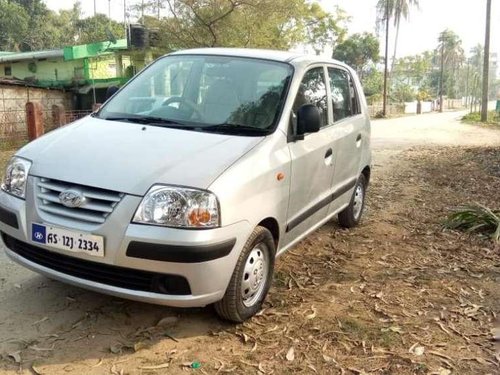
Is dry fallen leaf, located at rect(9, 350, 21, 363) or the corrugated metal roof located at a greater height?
the corrugated metal roof

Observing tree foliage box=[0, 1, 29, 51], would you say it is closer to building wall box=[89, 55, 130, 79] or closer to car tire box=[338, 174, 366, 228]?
building wall box=[89, 55, 130, 79]

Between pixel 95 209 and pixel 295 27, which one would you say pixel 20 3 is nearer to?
pixel 295 27

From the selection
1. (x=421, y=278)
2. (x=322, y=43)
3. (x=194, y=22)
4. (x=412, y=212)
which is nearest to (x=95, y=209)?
(x=421, y=278)

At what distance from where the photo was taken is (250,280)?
3473mm

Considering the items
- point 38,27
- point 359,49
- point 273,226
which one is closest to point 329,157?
point 273,226

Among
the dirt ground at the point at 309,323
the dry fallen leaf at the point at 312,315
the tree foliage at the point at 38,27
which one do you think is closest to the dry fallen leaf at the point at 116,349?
the dirt ground at the point at 309,323

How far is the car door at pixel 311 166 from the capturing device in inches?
153

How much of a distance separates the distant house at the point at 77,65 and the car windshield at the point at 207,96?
70.5 ft

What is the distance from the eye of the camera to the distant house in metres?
26.1

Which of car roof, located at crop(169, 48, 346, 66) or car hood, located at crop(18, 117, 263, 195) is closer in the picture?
car hood, located at crop(18, 117, 263, 195)

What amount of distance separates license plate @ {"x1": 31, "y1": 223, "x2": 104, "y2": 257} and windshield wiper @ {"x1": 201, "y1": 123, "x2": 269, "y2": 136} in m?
1.14

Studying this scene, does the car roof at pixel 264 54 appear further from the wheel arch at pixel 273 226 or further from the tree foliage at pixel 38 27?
the tree foliage at pixel 38 27

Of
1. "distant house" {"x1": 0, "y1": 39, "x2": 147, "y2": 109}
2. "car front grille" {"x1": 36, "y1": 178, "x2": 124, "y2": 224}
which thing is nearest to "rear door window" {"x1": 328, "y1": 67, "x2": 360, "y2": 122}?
"car front grille" {"x1": 36, "y1": 178, "x2": 124, "y2": 224}

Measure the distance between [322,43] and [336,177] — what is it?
128ft
